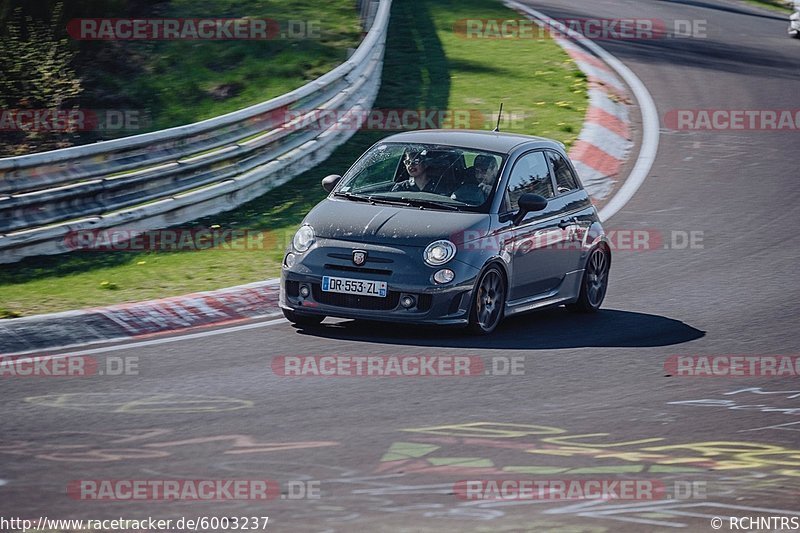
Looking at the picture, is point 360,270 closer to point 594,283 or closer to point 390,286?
point 390,286

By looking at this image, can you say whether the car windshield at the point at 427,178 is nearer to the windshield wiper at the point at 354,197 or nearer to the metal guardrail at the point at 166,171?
the windshield wiper at the point at 354,197

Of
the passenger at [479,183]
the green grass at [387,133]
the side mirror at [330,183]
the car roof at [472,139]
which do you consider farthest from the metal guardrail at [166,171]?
the passenger at [479,183]

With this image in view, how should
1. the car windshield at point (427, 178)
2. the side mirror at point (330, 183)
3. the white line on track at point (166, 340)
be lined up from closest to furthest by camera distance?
the white line on track at point (166, 340)
the car windshield at point (427, 178)
the side mirror at point (330, 183)

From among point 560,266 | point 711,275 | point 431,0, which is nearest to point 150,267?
point 560,266

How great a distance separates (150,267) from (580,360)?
4.71m

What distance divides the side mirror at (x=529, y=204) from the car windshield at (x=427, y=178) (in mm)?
261

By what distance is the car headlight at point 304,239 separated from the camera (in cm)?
1034

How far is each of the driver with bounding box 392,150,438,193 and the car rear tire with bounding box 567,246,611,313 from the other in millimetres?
1791

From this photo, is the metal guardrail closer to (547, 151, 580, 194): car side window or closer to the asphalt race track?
the asphalt race track

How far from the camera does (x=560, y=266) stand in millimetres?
11445

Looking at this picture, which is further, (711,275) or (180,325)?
(711,275)

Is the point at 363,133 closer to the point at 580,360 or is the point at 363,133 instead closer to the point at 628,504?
the point at 580,360

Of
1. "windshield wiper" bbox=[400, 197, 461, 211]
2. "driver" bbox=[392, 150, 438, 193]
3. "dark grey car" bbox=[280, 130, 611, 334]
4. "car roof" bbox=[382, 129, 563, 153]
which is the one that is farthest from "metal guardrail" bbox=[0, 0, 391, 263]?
"windshield wiper" bbox=[400, 197, 461, 211]

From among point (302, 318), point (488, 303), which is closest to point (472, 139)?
point (488, 303)
